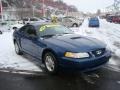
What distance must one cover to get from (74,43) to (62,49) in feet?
1.43

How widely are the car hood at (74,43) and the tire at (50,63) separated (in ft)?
1.16

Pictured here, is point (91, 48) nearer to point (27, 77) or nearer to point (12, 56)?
point (27, 77)

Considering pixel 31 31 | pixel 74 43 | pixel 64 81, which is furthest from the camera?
pixel 31 31

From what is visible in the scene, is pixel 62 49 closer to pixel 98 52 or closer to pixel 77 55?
pixel 77 55

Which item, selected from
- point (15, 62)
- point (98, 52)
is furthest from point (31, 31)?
point (98, 52)

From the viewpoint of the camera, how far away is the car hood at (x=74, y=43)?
21.6 feet

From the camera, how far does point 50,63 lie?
281 inches

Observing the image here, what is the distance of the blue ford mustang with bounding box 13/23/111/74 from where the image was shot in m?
6.44

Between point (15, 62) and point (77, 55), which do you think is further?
point (15, 62)

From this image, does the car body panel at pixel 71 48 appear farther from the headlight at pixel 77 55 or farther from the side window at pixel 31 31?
the side window at pixel 31 31

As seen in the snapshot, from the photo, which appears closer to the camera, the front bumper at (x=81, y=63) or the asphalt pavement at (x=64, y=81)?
the asphalt pavement at (x=64, y=81)

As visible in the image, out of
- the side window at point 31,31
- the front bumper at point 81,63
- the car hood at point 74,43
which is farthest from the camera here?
the side window at point 31,31

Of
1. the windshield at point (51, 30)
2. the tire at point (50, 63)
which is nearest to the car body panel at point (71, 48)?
the tire at point (50, 63)

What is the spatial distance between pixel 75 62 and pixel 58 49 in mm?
676
